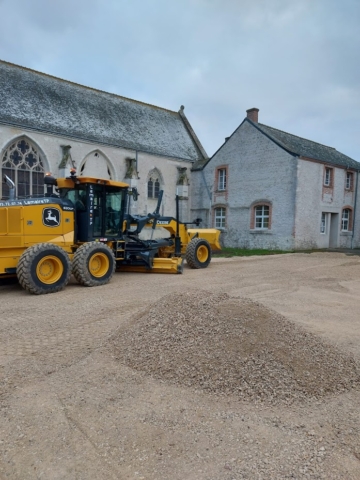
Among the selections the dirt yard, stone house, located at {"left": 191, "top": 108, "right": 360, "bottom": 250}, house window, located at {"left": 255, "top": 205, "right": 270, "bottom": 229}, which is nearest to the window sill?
stone house, located at {"left": 191, "top": 108, "right": 360, "bottom": 250}

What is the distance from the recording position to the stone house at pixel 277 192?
70.1 ft

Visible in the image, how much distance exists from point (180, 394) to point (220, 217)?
2247cm

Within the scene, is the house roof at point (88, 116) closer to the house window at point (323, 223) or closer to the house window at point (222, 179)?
the house window at point (222, 179)

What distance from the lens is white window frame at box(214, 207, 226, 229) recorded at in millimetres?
25303

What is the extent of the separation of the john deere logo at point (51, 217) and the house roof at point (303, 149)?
15.7 meters

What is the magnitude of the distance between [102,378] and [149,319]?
4.20ft

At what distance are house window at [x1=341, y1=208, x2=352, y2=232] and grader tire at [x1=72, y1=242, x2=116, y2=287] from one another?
20.0 m

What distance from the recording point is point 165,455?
2.65 meters

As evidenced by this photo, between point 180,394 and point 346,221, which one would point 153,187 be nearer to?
point 346,221

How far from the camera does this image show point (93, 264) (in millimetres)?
9273

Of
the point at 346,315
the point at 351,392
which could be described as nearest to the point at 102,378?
the point at 351,392

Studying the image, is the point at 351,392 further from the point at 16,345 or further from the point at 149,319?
the point at 16,345

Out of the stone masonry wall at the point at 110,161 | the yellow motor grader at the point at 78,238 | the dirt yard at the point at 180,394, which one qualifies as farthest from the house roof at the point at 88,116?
the dirt yard at the point at 180,394

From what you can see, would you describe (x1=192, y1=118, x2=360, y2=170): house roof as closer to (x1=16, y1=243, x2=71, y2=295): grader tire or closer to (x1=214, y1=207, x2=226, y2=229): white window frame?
(x1=214, y1=207, x2=226, y2=229): white window frame
